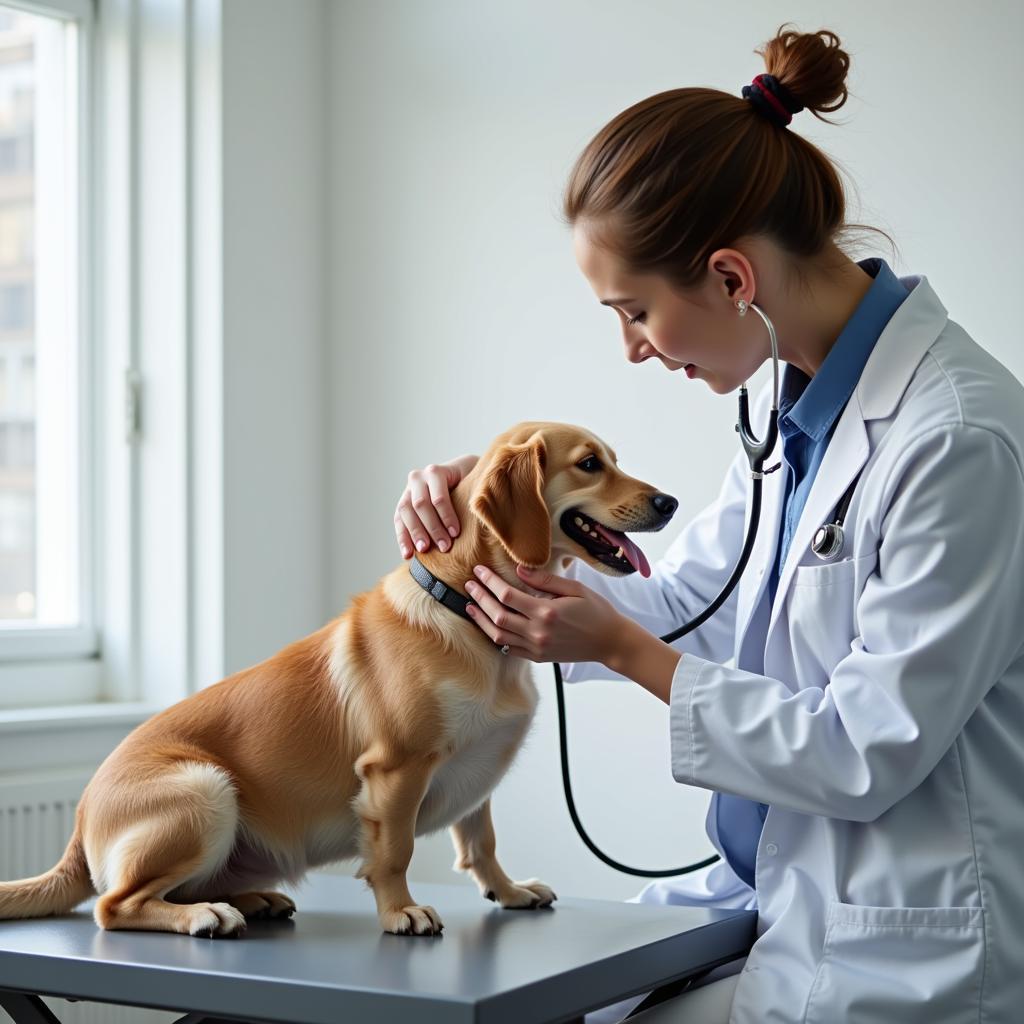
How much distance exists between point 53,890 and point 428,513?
56cm

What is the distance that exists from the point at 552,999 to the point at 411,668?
354 mm

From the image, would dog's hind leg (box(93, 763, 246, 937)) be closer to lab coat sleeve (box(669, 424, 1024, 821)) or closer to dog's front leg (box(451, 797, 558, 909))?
dog's front leg (box(451, 797, 558, 909))

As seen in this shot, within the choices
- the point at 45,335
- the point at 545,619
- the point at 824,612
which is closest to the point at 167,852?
the point at 545,619

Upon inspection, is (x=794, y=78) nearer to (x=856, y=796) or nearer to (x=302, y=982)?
(x=856, y=796)

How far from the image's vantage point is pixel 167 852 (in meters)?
1.21

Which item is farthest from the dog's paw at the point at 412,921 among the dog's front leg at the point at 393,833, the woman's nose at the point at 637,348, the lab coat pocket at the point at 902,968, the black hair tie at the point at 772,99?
the black hair tie at the point at 772,99

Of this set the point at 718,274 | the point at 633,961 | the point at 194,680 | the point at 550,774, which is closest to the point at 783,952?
the point at 633,961

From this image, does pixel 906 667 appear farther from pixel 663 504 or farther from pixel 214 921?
pixel 214 921

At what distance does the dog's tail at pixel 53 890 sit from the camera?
4.27 feet

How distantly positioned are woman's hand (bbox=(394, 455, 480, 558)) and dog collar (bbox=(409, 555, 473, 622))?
0.04 m

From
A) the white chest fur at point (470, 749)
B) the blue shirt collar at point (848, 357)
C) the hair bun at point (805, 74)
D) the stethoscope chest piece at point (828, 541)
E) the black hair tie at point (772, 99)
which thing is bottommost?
the white chest fur at point (470, 749)

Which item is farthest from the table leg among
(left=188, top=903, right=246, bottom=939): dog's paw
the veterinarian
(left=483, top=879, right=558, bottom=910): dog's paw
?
the veterinarian

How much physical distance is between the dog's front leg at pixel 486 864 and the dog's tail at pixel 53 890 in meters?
0.40

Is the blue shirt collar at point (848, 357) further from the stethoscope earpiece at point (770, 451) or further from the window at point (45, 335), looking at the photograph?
the window at point (45, 335)
